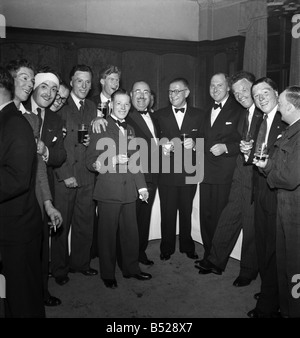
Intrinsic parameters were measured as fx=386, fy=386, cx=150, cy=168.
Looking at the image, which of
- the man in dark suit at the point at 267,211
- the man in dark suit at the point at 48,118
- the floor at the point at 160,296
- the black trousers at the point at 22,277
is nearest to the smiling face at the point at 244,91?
the man in dark suit at the point at 267,211

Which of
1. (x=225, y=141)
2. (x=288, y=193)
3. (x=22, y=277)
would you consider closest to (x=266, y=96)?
(x=288, y=193)

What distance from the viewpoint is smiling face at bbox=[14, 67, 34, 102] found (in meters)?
2.62

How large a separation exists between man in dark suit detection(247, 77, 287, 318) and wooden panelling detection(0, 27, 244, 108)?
175 inches

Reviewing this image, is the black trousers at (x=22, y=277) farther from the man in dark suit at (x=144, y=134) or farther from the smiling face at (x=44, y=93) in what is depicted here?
the man in dark suit at (x=144, y=134)

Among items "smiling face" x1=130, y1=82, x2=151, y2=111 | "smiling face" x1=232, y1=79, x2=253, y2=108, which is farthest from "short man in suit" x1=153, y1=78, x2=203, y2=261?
"smiling face" x1=232, y1=79, x2=253, y2=108

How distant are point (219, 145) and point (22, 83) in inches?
69.3

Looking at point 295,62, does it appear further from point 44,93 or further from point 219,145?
point 44,93

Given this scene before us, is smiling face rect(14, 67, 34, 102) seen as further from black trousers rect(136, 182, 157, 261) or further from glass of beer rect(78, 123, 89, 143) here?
black trousers rect(136, 182, 157, 261)

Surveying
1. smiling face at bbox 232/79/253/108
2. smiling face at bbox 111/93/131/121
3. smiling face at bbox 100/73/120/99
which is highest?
smiling face at bbox 100/73/120/99

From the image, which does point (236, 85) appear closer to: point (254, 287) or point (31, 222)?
point (254, 287)

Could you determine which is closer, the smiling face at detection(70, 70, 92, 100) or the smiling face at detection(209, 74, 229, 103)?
the smiling face at detection(70, 70, 92, 100)

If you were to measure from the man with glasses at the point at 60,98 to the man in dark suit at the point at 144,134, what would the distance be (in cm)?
60

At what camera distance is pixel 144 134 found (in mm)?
3668
